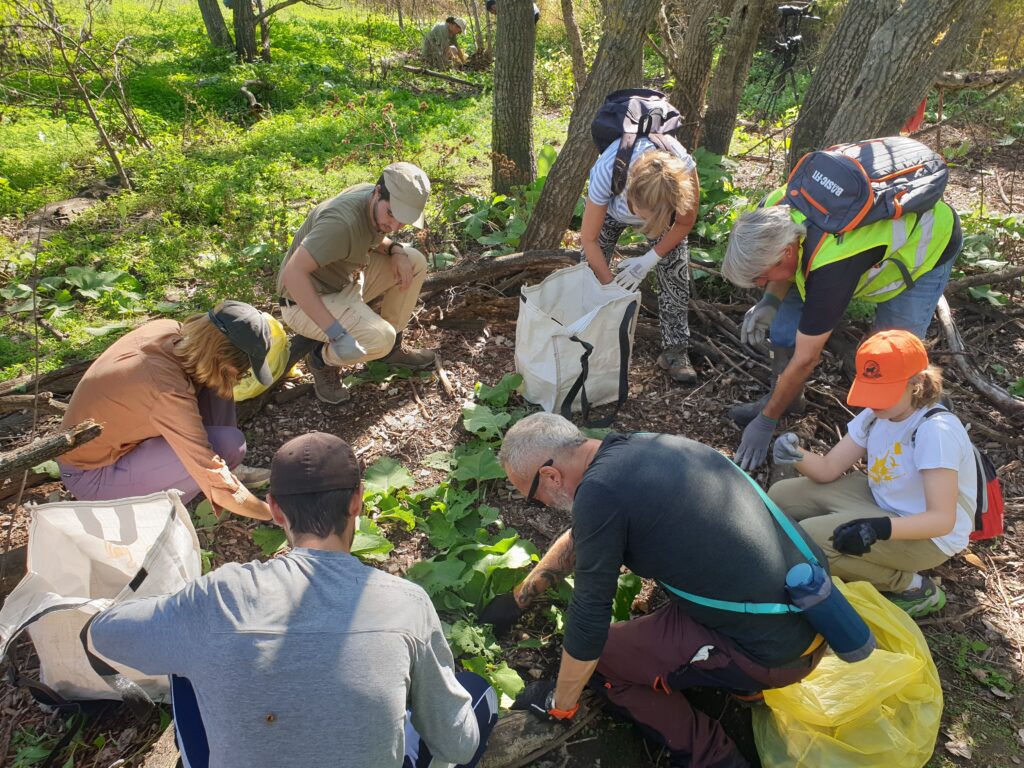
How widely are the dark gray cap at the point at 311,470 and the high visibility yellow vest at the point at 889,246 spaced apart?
2061mm

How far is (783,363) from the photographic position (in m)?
3.38

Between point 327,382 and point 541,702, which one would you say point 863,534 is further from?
point 327,382

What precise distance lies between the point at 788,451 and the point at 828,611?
42.3 inches

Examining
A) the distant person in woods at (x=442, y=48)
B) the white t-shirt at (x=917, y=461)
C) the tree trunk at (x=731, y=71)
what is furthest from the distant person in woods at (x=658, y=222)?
the distant person in woods at (x=442, y=48)

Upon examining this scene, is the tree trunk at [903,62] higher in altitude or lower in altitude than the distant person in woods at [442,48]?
higher

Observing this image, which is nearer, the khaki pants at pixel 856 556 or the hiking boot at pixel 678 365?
the khaki pants at pixel 856 556

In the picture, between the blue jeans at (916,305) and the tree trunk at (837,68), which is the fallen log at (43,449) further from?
the tree trunk at (837,68)

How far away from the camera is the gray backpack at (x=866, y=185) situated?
2547mm

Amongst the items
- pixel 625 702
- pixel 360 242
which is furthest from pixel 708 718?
pixel 360 242

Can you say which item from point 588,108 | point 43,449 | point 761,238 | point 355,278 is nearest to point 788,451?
point 761,238

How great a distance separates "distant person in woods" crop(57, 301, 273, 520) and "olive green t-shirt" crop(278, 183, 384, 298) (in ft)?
2.21

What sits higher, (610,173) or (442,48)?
(610,173)

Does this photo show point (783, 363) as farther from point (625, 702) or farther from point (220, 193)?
point (220, 193)

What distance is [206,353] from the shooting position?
8.41 ft
